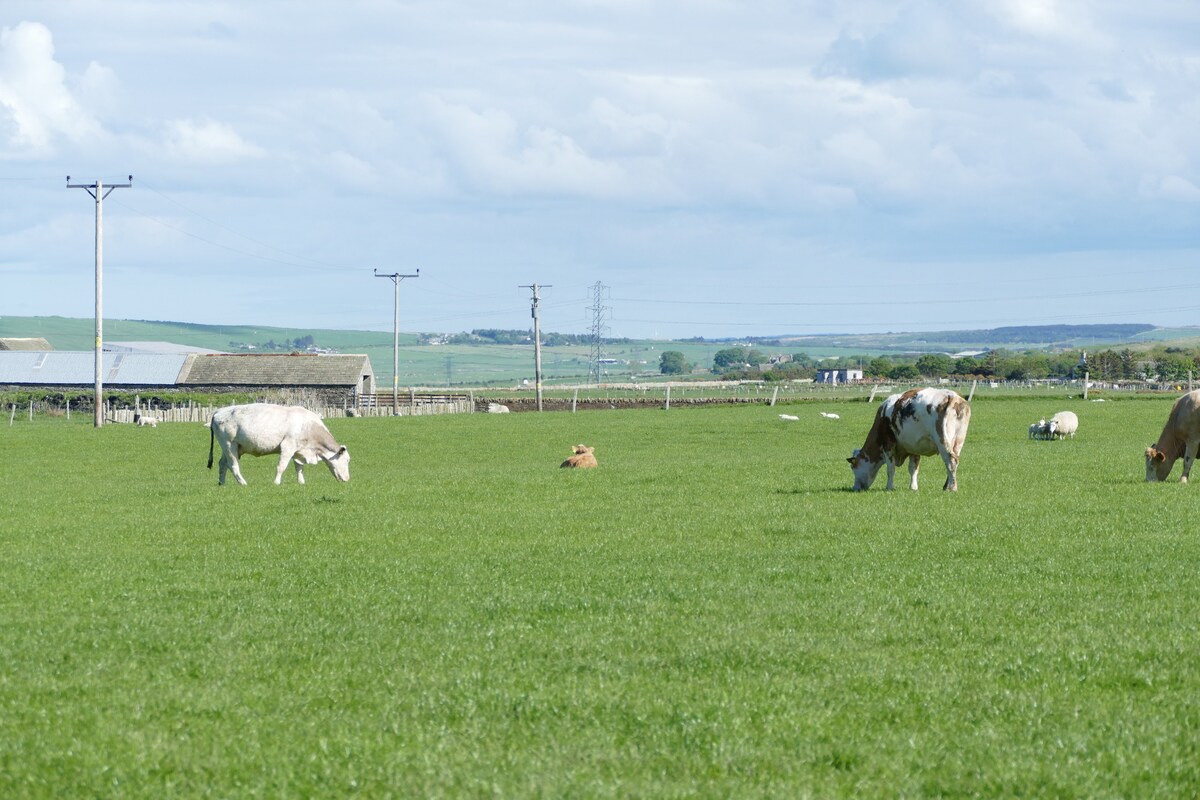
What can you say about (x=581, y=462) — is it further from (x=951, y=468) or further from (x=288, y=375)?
(x=288, y=375)

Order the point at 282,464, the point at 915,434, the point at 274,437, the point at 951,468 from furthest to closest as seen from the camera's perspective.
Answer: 1. the point at 274,437
2. the point at 282,464
3. the point at 915,434
4. the point at 951,468

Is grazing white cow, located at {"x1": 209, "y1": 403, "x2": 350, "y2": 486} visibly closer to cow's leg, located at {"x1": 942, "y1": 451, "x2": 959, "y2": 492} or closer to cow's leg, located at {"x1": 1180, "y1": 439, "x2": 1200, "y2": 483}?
cow's leg, located at {"x1": 942, "y1": 451, "x2": 959, "y2": 492}

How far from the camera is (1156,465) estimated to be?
2848 cm

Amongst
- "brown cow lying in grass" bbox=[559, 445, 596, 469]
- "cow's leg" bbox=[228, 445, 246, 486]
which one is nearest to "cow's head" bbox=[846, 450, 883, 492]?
"brown cow lying in grass" bbox=[559, 445, 596, 469]

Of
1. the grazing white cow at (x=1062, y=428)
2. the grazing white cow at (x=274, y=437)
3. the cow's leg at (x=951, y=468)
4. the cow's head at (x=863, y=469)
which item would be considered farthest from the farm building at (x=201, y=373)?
the cow's leg at (x=951, y=468)

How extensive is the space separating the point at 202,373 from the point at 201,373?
124mm

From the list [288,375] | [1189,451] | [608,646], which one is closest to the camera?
[608,646]

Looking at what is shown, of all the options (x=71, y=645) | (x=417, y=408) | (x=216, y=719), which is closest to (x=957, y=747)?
(x=216, y=719)

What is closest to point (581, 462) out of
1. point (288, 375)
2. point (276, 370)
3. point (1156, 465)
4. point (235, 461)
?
point (235, 461)

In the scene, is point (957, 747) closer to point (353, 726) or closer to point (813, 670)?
point (813, 670)

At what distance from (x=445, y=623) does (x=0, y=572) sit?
674 centimetres

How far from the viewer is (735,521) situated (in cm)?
2128

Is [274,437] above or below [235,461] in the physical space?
above

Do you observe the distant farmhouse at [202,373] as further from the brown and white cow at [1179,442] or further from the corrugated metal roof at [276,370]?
the brown and white cow at [1179,442]
